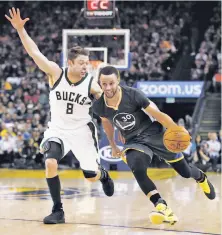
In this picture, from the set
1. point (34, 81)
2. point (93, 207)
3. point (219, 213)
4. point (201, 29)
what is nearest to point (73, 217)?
point (93, 207)

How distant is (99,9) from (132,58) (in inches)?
200

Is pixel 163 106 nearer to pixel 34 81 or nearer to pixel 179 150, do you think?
pixel 34 81

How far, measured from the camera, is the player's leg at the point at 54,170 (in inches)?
194

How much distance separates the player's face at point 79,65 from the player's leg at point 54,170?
0.72 meters

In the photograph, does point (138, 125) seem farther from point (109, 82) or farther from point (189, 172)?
point (189, 172)

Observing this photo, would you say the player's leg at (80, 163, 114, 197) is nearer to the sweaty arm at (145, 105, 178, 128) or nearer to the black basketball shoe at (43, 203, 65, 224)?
the black basketball shoe at (43, 203, 65, 224)

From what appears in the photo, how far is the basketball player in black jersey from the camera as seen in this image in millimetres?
4781

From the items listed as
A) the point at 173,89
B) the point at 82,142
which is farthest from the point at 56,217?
the point at 173,89

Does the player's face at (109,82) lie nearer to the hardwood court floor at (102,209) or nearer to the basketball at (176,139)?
the basketball at (176,139)

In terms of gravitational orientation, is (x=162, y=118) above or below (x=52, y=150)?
above

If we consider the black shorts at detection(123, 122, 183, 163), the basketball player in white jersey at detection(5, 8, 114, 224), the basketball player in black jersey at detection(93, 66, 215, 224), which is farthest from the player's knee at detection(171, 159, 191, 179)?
the basketball player in white jersey at detection(5, 8, 114, 224)

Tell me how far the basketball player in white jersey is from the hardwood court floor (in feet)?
1.28

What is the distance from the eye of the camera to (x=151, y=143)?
16.6ft

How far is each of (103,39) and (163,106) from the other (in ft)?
16.7
